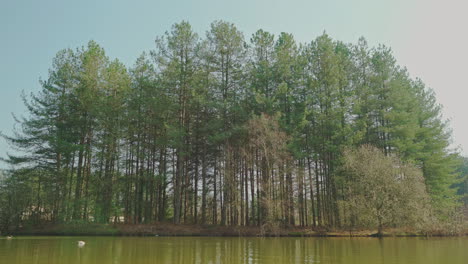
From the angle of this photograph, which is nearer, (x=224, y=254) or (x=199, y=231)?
(x=224, y=254)

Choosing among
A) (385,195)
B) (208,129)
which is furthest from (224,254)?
(208,129)

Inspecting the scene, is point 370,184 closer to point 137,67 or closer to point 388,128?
point 388,128

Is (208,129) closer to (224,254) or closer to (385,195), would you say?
(385,195)

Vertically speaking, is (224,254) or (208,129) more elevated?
(208,129)

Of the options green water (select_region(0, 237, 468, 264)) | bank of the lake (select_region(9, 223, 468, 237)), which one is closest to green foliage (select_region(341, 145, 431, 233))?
bank of the lake (select_region(9, 223, 468, 237))

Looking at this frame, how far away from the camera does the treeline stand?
27.9 m

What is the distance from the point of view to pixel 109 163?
31078 millimetres

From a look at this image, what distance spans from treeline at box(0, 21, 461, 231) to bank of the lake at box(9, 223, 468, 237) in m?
1.36

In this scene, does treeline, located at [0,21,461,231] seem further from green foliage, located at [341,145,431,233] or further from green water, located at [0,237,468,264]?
green water, located at [0,237,468,264]

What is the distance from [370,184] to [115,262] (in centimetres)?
2008

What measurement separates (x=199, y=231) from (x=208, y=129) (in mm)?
8818

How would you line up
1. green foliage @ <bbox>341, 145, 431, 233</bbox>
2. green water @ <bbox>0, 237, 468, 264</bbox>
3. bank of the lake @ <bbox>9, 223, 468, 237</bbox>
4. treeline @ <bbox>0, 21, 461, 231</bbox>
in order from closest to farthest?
green water @ <bbox>0, 237, 468, 264</bbox>
green foliage @ <bbox>341, 145, 431, 233</bbox>
bank of the lake @ <bbox>9, 223, 468, 237</bbox>
treeline @ <bbox>0, 21, 461, 231</bbox>

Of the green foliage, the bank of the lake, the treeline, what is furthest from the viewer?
the treeline

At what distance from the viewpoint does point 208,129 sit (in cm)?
2875
